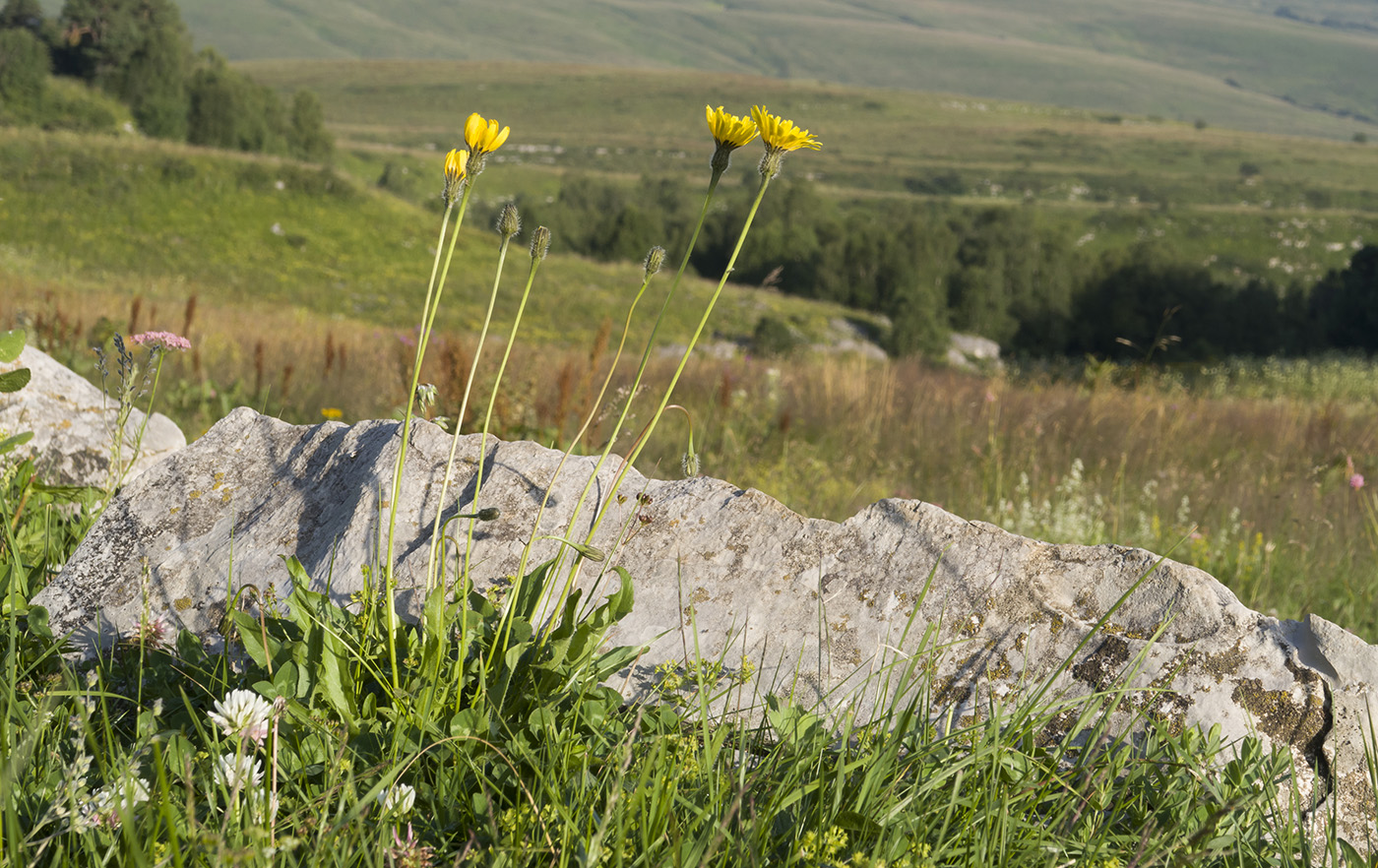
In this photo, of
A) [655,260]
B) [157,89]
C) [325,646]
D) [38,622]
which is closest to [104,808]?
[325,646]

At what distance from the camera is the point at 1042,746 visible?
1.59 meters

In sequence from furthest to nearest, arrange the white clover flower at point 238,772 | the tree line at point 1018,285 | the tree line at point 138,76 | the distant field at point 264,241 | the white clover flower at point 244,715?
the tree line at point 138,76 < the tree line at point 1018,285 < the distant field at point 264,241 < the white clover flower at point 244,715 < the white clover flower at point 238,772

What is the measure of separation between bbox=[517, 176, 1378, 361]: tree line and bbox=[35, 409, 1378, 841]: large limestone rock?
107ft

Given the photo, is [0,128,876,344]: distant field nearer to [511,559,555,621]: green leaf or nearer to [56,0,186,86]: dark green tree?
[511,559,555,621]: green leaf

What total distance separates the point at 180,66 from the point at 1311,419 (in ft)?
201

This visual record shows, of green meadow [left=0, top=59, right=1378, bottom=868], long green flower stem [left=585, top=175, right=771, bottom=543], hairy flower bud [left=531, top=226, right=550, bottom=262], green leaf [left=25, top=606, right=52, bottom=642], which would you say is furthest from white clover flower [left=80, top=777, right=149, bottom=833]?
hairy flower bud [left=531, top=226, right=550, bottom=262]

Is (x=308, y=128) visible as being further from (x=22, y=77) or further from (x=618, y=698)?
(x=618, y=698)

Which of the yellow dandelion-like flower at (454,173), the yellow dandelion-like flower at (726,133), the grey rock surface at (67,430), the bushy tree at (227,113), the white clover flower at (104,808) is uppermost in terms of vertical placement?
the bushy tree at (227,113)

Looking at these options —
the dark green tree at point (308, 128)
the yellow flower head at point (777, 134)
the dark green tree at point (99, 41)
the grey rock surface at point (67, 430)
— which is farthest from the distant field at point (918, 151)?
the yellow flower head at point (777, 134)

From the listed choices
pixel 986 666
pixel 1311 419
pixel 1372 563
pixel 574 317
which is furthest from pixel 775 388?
pixel 574 317

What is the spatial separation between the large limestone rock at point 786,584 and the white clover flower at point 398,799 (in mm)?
490

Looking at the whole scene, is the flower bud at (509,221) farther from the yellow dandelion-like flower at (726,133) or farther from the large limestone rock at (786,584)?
the large limestone rock at (786,584)

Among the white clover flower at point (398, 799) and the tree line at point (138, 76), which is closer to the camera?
the white clover flower at point (398, 799)

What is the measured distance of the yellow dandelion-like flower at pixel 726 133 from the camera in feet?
4.72
